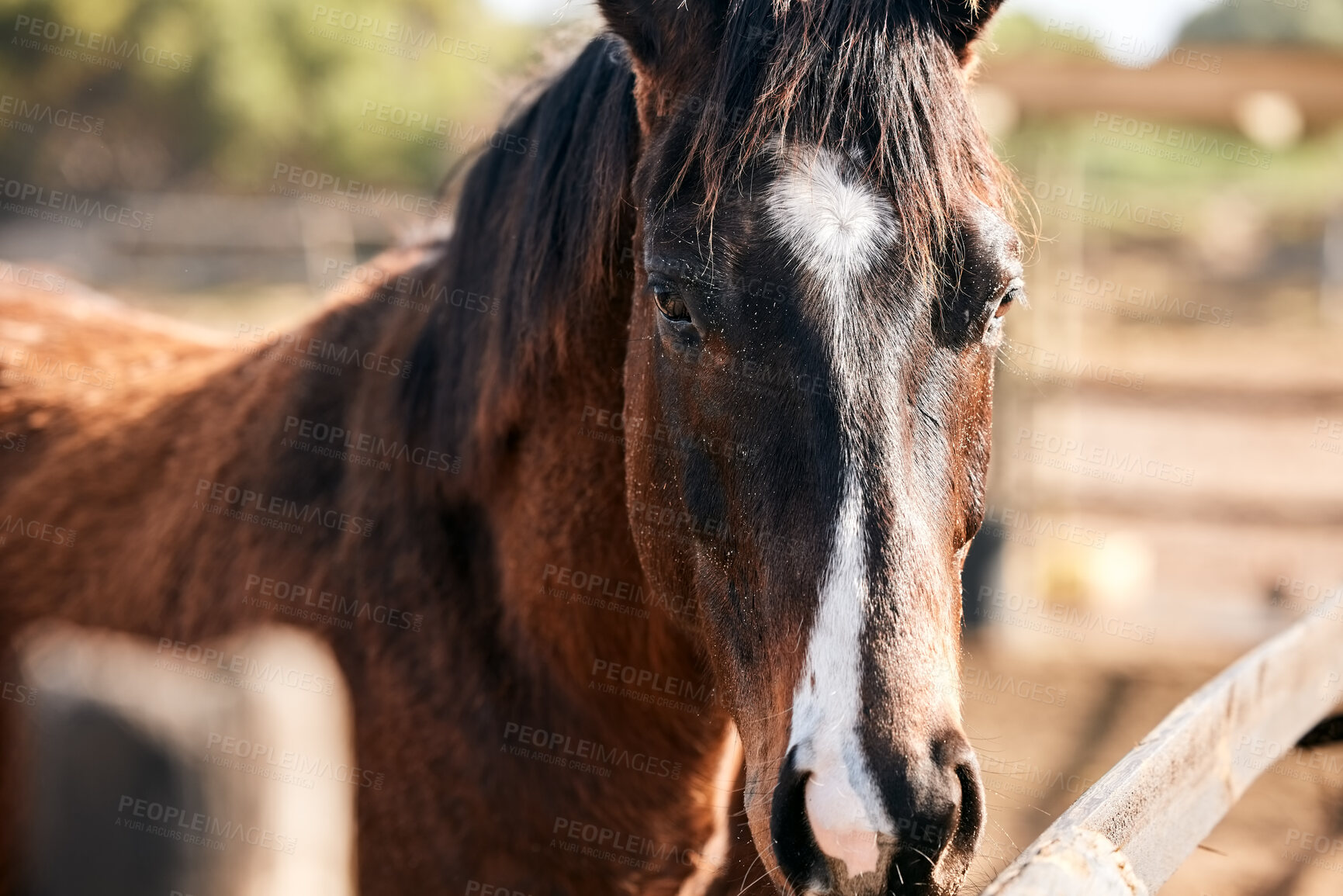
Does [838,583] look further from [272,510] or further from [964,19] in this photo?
[272,510]

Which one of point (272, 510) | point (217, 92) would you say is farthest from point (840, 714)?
point (217, 92)

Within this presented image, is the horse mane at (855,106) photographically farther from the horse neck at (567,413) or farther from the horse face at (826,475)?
the horse neck at (567,413)

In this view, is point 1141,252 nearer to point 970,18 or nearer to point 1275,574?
point 1275,574

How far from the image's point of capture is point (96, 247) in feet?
61.3

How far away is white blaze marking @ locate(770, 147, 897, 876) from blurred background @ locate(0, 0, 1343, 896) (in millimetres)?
646

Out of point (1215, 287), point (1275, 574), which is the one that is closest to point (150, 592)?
point (1275, 574)

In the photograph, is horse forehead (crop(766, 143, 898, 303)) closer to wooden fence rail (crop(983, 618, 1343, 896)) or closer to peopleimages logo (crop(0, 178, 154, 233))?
wooden fence rail (crop(983, 618, 1343, 896))

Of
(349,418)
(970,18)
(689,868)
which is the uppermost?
(970,18)

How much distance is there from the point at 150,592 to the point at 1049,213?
7.99m

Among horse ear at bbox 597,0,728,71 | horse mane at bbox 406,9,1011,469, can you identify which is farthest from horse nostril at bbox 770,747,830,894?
horse ear at bbox 597,0,728,71

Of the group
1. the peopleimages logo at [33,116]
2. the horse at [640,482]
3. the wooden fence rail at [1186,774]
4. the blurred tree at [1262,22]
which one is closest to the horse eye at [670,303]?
the horse at [640,482]

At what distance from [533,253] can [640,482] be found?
24.8 inches

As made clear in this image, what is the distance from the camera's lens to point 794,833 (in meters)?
1.40

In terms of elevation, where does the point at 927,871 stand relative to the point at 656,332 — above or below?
below
